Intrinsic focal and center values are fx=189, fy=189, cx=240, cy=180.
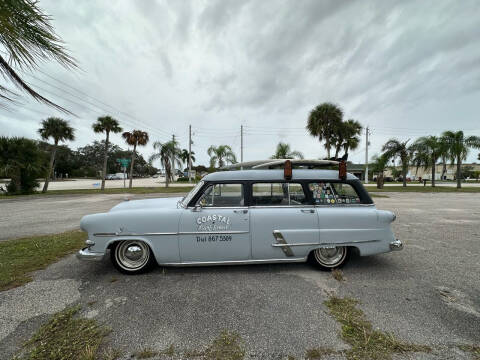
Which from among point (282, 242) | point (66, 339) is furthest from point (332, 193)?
point (66, 339)

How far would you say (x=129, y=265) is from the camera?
3.04m

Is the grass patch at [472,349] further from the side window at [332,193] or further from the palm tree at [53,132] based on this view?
the palm tree at [53,132]

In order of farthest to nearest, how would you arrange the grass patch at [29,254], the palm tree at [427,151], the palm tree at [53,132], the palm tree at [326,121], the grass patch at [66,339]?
the palm tree at [427,151], the palm tree at [326,121], the palm tree at [53,132], the grass patch at [29,254], the grass patch at [66,339]

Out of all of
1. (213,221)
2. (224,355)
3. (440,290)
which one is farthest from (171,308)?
(440,290)

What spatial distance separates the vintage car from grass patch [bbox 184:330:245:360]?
3.92 ft

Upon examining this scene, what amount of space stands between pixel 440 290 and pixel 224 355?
3.05m

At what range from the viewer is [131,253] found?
9.85 ft

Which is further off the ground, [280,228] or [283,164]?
[283,164]

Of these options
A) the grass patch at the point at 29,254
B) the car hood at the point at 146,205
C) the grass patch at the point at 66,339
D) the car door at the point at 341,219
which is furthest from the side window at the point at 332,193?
the grass patch at the point at 29,254

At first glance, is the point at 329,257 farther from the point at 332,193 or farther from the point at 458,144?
the point at 458,144

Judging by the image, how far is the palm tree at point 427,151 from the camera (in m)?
21.7

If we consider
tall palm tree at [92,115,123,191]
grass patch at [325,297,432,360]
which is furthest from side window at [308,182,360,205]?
tall palm tree at [92,115,123,191]

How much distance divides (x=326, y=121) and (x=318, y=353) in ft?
72.9

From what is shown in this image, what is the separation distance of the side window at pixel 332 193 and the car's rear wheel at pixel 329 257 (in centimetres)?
79
